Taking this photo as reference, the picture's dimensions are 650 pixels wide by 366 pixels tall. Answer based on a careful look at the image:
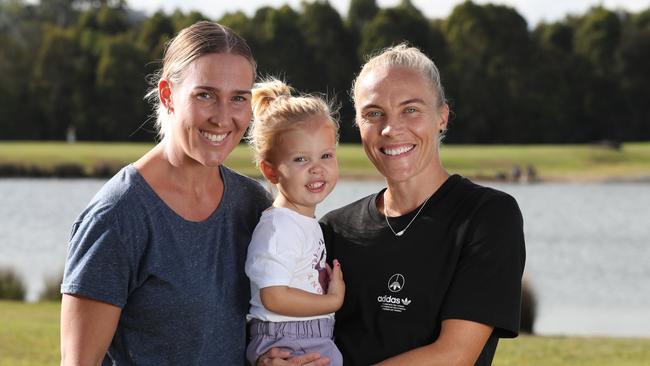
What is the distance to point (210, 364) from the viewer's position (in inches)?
132

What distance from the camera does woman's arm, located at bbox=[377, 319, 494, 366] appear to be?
3277 millimetres

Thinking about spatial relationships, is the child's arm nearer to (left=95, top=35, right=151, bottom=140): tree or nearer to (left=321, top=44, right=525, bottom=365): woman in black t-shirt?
(left=321, top=44, right=525, bottom=365): woman in black t-shirt

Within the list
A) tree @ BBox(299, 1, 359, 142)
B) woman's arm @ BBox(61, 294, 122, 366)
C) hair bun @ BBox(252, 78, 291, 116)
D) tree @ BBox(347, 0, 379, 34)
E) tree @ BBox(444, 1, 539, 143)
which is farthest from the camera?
tree @ BBox(347, 0, 379, 34)

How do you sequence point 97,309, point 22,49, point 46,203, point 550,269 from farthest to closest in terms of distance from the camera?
point 22,49 < point 46,203 < point 550,269 < point 97,309

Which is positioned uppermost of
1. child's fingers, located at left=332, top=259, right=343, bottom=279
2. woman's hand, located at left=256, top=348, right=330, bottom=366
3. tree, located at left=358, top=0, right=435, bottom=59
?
tree, located at left=358, top=0, right=435, bottom=59

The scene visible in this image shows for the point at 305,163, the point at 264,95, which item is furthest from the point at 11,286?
the point at 305,163

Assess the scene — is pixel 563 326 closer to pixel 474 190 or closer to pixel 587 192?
pixel 474 190

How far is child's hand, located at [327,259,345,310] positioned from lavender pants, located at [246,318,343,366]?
0.42 feet

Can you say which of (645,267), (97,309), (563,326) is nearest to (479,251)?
(97,309)

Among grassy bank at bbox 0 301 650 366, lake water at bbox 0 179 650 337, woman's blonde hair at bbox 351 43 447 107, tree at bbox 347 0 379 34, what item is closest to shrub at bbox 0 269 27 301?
lake water at bbox 0 179 650 337

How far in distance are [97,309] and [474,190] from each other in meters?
1.26

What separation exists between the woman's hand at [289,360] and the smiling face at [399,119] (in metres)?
0.65

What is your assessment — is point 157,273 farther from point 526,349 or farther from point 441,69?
point 441,69

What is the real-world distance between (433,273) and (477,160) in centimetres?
4576
